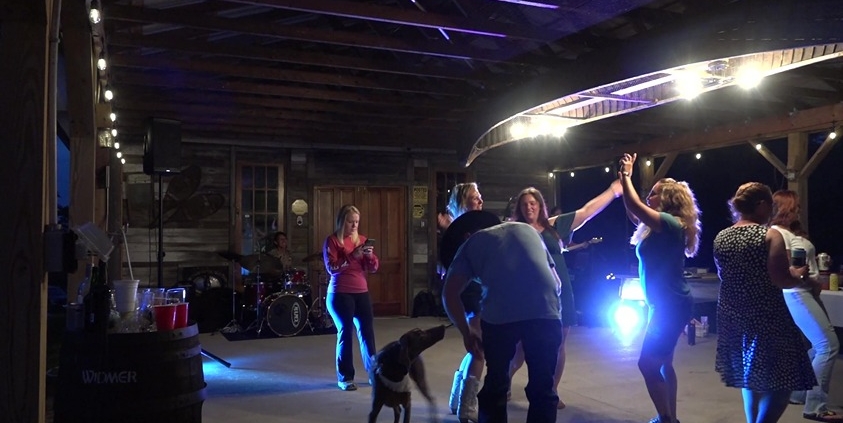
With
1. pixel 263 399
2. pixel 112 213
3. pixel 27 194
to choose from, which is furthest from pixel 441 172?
pixel 27 194

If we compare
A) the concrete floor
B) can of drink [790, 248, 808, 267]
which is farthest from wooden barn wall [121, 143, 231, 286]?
can of drink [790, 248, 808, 267]

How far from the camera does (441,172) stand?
33.8 ft

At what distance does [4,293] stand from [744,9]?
325cm

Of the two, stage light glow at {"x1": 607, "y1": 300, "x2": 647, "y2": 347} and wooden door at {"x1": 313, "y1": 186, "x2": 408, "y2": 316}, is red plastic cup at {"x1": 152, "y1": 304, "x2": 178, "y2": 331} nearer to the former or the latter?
stage light glow at {"x1": 607, "y1": 300, "x2": 647, "y2": 347}

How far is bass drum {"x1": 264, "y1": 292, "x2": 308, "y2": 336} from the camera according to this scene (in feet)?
25.4

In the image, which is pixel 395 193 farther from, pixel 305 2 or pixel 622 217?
pixel 305 2

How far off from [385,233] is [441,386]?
4829 millimetres

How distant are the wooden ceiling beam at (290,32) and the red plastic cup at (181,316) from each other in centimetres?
221

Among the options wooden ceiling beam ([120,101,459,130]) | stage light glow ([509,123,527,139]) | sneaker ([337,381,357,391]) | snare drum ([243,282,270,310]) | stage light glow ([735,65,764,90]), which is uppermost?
wooden ceiling beam ([120,101,459,130])

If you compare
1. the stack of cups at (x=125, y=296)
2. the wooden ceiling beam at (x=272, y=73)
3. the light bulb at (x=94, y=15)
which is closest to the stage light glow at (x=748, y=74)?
the wooden ceiling beam at (x=272, y=73)

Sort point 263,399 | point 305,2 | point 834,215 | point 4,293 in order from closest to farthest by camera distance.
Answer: point 4,293
point 305,2
point 263,399
point 834,215

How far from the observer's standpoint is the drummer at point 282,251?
863 cm

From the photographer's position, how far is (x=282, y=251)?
870 cm

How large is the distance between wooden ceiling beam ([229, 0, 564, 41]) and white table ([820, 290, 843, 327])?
3333 mm
